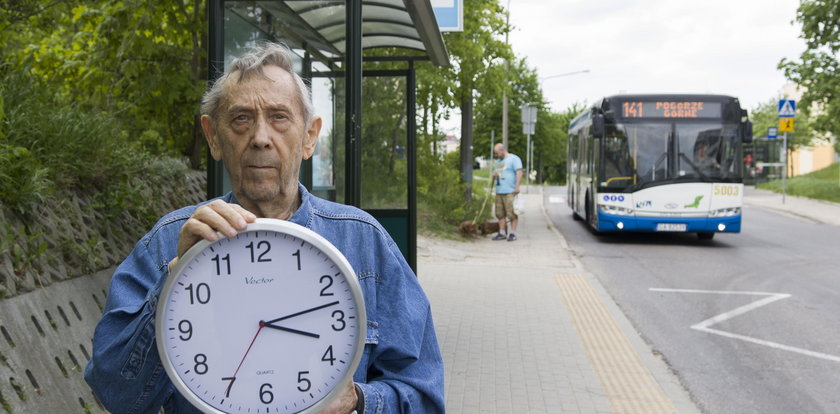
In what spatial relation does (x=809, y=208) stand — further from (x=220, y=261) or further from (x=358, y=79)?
(x=220, y=261)

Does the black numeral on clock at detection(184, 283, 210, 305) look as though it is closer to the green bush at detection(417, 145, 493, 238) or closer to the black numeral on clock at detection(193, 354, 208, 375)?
the black numeral on clock at detection(193, 354, 208, 375)

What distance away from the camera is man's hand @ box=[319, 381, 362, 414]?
67.3 inches

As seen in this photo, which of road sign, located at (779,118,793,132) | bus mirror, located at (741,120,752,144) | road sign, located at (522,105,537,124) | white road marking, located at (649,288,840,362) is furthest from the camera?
road sign, located at (779,118,793,132)

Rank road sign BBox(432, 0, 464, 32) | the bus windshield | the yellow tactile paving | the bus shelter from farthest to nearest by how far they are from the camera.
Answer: the bus windshield → road sign BBox(432, 0, 464, 32) → the yellow tactile paving → the bus shelter

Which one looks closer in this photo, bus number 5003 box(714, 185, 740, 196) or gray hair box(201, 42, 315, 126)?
gray hair box(201, 42, 315, 126)

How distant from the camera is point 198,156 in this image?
26.4 ft

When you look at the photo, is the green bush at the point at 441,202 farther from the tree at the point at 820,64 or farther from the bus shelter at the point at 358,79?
the tree at the point at 820,64

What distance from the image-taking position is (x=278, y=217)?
1.89 metres

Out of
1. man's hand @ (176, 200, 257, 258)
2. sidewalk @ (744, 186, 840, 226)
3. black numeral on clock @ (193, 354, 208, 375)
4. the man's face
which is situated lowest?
sidewalk @ (744, 186, 840, 226)

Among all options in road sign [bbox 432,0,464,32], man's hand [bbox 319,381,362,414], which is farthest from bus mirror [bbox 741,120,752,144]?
man's hand [bbox 319,381,362,414]

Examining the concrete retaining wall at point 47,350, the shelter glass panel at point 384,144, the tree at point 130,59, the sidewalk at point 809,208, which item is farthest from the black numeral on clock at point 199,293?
the sidewalk at point 809,208

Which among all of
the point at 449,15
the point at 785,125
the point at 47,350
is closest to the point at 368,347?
the point at 47,350

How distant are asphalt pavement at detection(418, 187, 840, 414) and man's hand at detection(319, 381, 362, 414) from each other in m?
3.65

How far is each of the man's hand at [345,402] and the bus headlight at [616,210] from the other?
14778 millimetres
